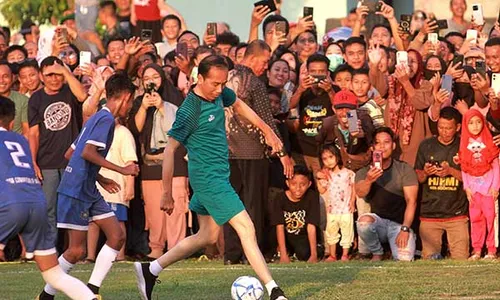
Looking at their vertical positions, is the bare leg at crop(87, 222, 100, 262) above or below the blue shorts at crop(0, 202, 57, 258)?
below

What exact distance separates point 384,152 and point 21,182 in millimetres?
6941

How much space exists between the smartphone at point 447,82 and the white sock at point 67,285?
7.02 meters

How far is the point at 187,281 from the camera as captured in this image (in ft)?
45.0

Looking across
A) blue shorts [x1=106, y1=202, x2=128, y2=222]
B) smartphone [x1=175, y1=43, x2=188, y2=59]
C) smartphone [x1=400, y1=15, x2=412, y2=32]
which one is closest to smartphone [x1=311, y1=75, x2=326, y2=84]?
smartphone [x1=400, y1=15, x2=412, y2=32]

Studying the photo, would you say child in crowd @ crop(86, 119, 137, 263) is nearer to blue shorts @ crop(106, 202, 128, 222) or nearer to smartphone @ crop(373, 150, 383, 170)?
blue shorts @ crop(106, 202, 128, 222)

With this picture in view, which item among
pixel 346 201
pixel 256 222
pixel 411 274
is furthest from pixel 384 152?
pixel 411 274

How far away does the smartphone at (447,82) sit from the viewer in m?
16.2

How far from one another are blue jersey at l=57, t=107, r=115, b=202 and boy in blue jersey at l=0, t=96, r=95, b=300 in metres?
1.29

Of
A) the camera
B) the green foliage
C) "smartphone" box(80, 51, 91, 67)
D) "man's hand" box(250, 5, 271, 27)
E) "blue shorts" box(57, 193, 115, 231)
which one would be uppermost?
the green foliage

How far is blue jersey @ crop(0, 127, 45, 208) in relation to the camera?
408 inches

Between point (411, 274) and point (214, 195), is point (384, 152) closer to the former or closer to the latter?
point (411, 274)

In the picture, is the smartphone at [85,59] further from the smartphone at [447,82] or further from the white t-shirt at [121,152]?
the smartphone at [447,82]

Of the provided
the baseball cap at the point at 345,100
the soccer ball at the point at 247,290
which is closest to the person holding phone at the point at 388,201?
the baseball cap at the point at 345,100

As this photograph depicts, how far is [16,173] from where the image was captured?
1043cm
